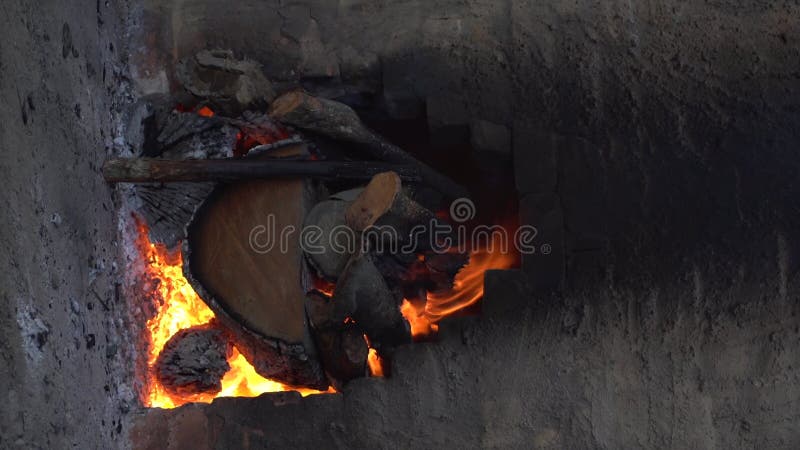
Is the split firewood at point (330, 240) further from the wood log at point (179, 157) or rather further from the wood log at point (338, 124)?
the wood log at point (179, 157)

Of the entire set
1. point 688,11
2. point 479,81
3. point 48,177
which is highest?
point 688,11

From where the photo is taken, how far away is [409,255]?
3.63m

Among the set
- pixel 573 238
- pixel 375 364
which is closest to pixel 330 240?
pixel 375 364

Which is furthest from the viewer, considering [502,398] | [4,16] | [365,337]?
[365,337]

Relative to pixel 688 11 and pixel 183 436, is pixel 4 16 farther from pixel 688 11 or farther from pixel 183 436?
pixel 688 11

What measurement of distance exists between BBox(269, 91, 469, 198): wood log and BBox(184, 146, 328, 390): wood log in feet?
0.92

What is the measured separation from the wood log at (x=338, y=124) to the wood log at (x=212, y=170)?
0.51 feet

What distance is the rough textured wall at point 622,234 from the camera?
10.1 ft

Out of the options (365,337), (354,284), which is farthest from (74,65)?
(365,337)

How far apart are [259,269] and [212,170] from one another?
1.64 feet

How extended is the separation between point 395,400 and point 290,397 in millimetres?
449

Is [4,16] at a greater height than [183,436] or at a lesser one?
greater

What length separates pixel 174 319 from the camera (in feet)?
12.1

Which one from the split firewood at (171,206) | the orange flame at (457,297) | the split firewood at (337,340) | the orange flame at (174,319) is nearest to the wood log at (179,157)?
the split firewood at (171,206)
